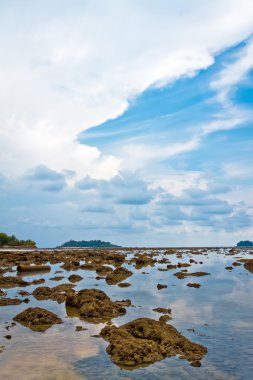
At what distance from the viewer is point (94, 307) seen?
19.9 m

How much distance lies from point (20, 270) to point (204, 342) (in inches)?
1336

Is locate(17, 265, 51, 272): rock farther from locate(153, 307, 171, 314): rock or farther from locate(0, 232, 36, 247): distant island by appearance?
locate(0, 232, 36, 247): distant island

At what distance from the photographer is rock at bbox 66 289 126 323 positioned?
19438 mm

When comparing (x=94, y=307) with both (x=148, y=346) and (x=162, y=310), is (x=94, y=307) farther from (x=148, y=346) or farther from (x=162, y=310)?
(x=148, y=346)

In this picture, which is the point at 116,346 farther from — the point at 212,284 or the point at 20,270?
the point at 20,270

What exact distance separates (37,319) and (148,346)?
267 inches

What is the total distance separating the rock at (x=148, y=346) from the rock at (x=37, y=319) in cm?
357

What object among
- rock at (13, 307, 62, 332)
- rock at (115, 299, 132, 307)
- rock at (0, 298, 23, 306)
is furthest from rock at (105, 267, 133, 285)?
rock at (13, 307, 62, 332)

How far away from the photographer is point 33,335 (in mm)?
15695

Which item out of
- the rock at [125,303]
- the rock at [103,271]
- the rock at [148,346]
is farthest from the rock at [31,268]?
the rock at [148,346]

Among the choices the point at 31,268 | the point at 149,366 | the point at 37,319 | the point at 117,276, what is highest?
the point at 31,268

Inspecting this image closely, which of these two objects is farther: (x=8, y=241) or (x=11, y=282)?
(x=8, y=241)

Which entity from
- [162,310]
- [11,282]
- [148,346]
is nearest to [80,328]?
[148,346]

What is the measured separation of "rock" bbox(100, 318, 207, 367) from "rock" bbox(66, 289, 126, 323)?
4.10 metres
